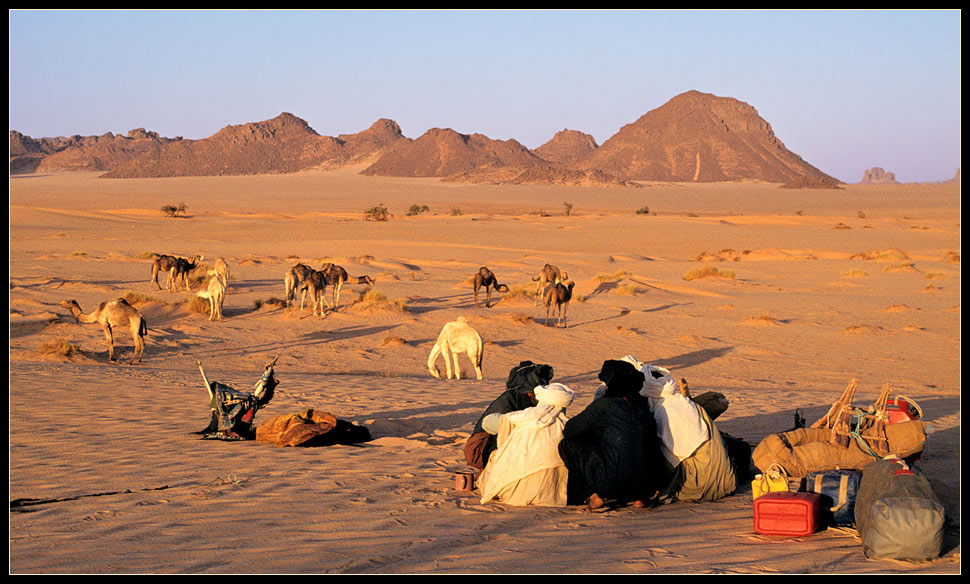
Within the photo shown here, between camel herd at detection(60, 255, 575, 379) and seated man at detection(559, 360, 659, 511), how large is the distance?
22.2 ft

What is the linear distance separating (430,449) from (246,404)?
6.26 ft

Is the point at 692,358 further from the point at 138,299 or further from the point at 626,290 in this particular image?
the point at 138,299

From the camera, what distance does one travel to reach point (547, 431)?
6.97 metres

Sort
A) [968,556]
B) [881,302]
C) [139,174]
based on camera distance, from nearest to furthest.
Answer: [968,556], [881,302], [139,174]

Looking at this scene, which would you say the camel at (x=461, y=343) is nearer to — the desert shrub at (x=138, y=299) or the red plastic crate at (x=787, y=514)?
the red plastic crate at (x=787, y=514)

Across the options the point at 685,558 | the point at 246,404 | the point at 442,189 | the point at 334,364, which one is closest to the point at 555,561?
the point at 685,558

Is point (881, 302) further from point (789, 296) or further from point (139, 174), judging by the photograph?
point (139, 174)

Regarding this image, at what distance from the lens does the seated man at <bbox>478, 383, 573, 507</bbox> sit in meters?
6.93

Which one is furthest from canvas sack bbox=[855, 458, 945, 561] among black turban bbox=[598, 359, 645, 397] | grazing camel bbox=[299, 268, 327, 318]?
grazing camel bbox=[299, 268, 327, 318]

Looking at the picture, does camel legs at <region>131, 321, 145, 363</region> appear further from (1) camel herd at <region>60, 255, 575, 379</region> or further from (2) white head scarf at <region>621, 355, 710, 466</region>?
(2) white head scarf at <region>621, 355, 710, 466</region>

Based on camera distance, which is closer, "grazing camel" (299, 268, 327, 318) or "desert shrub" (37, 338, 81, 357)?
"desert shrub" (37, 338, 81, 357)

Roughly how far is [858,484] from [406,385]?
25.8 ft

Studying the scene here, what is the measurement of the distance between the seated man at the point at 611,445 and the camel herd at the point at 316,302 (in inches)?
267

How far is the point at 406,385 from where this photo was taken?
13.5m
